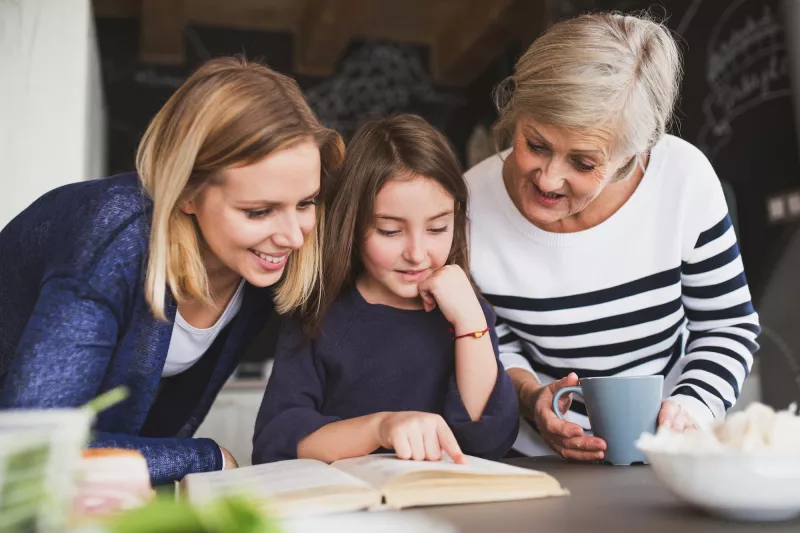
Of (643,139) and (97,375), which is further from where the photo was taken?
(643,139)

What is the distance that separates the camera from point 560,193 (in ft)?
4.29

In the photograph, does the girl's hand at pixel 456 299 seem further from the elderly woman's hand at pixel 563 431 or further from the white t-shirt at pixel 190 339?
the white t-shirt at pixel 190 339

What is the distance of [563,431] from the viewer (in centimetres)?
107

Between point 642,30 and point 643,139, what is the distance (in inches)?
8.0

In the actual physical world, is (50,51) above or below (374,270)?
above

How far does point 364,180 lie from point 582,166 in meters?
0.36

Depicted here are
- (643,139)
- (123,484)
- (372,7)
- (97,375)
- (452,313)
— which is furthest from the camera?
(372,7)

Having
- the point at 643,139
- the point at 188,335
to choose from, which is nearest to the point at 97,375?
the point at 188,335

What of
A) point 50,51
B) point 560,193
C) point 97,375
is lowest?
point 97,375

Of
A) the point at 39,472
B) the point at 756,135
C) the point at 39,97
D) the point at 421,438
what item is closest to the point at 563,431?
the point at 421,438

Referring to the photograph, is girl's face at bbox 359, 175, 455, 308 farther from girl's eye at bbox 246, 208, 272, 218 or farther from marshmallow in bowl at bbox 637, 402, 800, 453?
marshmallow in bowl at bbox 637, 402, 800, 453

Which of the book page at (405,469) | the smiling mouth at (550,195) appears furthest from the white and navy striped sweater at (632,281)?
the book page at (405,469)

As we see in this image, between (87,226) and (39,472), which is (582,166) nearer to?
(87,226)

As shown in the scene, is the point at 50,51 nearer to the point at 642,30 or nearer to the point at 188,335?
the point at 188,335
